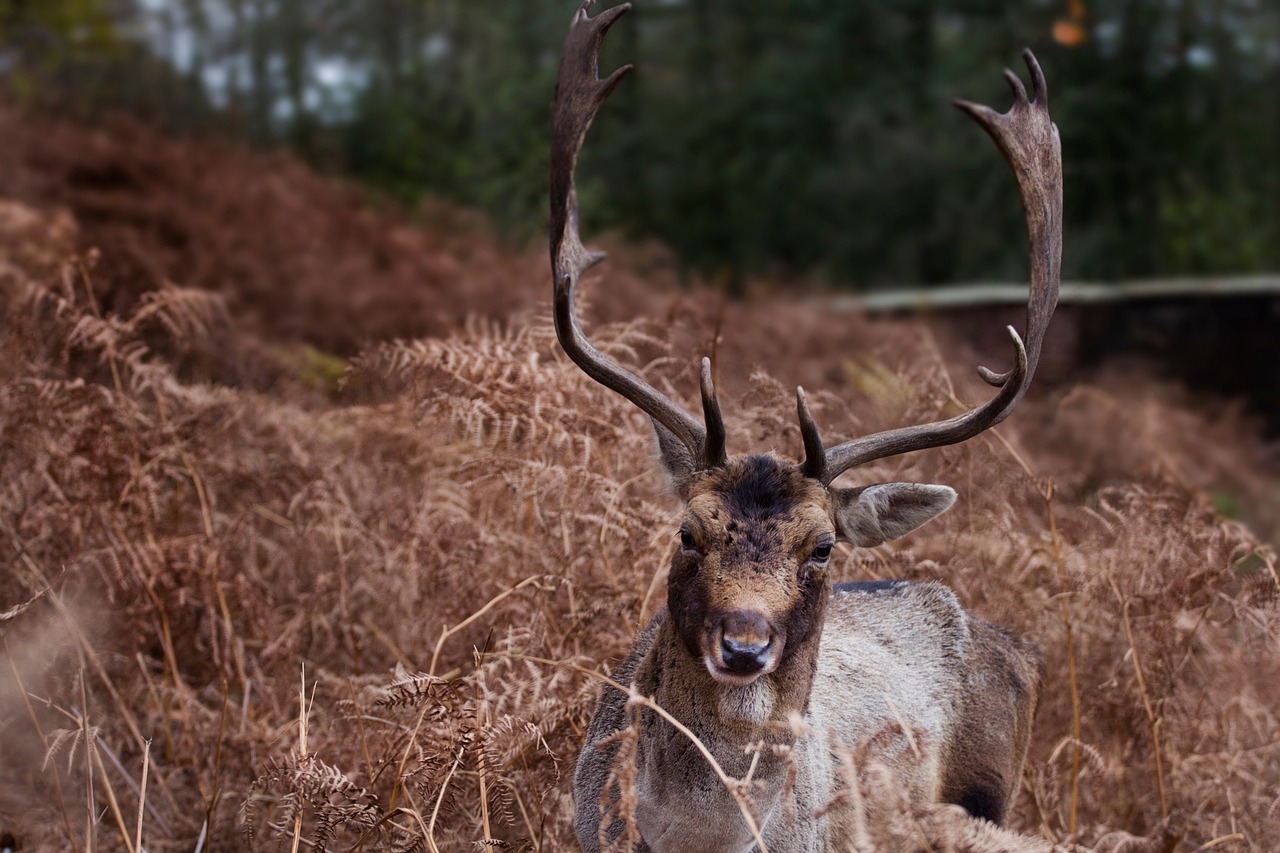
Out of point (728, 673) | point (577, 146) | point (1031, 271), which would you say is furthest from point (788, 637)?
point (577, 146)

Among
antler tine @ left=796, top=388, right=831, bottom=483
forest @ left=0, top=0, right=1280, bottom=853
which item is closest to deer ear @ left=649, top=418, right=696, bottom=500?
antler tine @ left=796, top=388, right=831, bottom=483

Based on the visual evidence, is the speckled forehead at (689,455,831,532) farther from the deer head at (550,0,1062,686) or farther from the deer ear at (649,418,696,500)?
the deer ear at (649,418,696,500)

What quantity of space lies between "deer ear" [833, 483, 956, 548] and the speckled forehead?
162 mm

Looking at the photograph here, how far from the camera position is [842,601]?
516cm

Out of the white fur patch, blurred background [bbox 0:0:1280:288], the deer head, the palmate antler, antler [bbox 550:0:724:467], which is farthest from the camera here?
blurred background [bbox 0:0:1280:288]

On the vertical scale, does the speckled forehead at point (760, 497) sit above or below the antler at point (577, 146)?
below

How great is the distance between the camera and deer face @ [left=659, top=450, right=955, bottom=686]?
3.66m

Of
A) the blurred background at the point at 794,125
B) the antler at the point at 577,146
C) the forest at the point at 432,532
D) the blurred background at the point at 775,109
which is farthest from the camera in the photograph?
the blurred background at the point at 775,109

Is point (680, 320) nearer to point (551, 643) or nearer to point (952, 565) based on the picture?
point (952, 565)

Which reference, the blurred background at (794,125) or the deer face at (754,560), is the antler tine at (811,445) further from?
the blurred background at (794,125)

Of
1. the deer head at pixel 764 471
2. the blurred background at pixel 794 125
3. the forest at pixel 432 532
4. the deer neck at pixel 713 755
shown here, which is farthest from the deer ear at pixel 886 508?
the blurred background at pixel 794 125

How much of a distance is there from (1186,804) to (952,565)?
142 cm

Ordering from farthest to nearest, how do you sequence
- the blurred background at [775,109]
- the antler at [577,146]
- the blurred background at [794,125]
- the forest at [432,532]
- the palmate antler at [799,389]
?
the blurred background at [775,109]
the blurred background at [794,125]
the forest at [432,532]
the antler at [577,146]
the palmate antler at [799,389]

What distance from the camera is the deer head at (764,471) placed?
3768 millimetres
